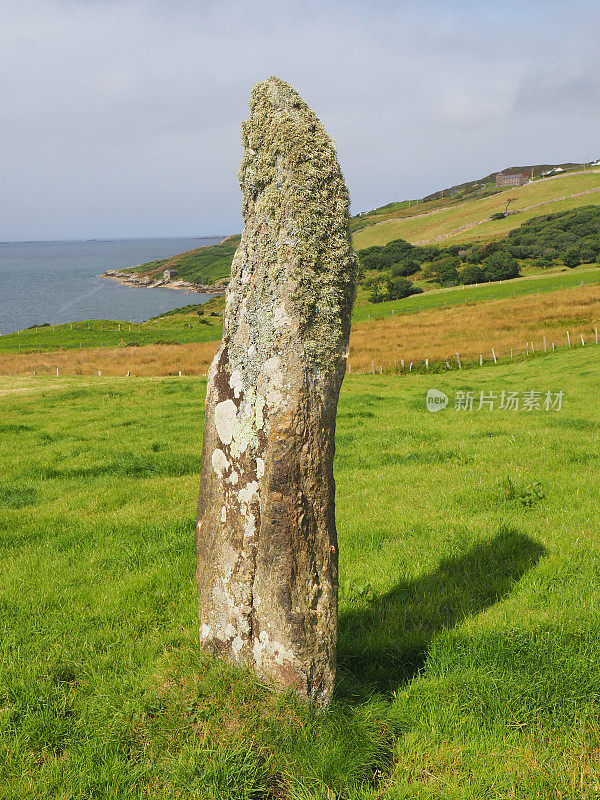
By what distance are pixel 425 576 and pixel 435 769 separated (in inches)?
124

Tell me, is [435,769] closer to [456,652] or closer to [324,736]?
[324,736]

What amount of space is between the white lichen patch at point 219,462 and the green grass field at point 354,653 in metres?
1.77

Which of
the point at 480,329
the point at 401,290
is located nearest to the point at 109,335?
the point at 401,290

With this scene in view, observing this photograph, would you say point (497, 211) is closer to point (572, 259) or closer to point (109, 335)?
point (572, 259)

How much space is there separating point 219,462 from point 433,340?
157 feet

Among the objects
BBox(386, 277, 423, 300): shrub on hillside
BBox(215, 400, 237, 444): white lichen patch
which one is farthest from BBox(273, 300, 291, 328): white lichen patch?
BBox(386, 277, 423, 300): shrub on hillside

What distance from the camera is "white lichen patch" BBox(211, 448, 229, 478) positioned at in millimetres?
4973

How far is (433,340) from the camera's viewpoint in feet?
166

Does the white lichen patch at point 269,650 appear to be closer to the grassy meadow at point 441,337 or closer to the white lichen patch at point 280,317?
the white lichen patch at point 280,317

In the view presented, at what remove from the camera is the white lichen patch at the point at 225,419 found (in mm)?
4926

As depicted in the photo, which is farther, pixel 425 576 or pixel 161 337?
pixel 161 337

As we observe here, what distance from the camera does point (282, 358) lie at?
4.68 meters

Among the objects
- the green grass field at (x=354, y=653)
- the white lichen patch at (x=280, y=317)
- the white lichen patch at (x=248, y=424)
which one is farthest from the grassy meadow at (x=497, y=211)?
the white lichen patch at (x=248, y=424)

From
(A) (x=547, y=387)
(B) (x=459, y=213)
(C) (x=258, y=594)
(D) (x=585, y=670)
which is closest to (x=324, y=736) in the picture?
(C) (x=258, y=594)
